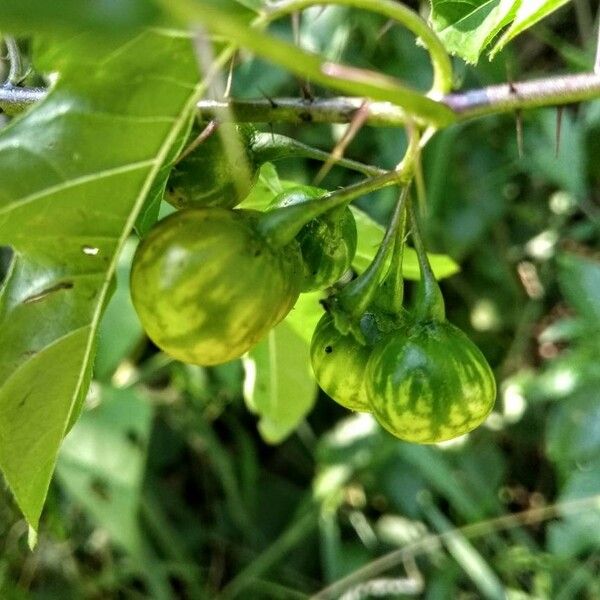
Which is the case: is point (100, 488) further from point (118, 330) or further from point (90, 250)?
point (90, 250)

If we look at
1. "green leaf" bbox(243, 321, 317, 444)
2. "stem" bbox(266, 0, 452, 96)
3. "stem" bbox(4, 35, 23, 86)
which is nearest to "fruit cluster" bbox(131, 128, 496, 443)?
"stem" bbox(266, 0, 452, 96)

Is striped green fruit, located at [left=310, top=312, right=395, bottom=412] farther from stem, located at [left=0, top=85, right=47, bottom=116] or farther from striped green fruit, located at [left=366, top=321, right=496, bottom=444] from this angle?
stem, located at [left=0, top=85, right=47, bottom=116]

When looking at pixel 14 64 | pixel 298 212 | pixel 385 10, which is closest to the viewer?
pixel 385 10

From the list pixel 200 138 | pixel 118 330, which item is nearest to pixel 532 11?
pixel 200 138

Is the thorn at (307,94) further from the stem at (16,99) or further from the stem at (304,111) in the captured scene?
the stem at (16,99)

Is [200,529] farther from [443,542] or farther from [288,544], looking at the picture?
[443,542]

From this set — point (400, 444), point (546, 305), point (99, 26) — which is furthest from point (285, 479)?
point (99, 26)
